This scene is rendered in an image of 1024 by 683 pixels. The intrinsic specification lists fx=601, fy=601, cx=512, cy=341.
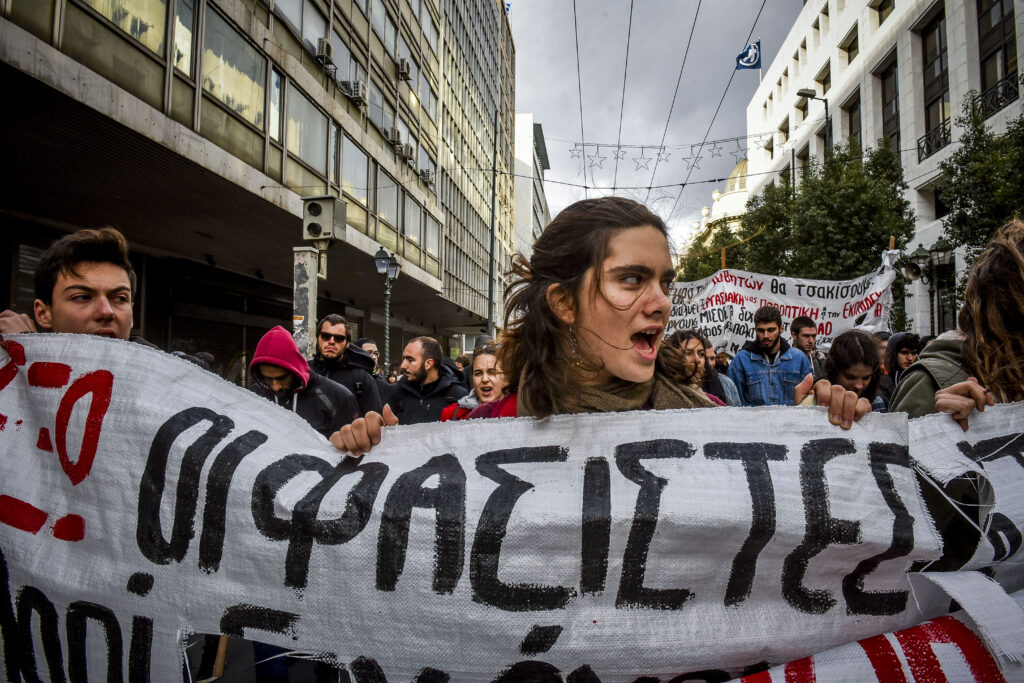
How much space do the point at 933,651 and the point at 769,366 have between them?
4.47 meters

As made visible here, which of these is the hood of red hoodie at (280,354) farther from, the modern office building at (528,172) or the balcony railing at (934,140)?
the modern office building at (528,172)

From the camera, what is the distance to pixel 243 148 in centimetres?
1013

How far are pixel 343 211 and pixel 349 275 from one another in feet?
30.5

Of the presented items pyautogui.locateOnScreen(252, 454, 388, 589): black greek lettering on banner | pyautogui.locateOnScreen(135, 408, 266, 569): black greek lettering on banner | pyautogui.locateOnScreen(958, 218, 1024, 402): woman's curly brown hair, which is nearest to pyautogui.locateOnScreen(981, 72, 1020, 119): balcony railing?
pyautogui.locateOnScreen(958, 218, 1024, 402): woman's curly brown hair

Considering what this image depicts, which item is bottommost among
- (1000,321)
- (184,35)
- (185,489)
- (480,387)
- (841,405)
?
(185,489)

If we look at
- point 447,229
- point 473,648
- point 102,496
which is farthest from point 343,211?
point 447,229

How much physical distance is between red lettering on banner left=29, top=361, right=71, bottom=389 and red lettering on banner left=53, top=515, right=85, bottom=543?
1.23 ft

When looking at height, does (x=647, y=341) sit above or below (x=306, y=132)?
below

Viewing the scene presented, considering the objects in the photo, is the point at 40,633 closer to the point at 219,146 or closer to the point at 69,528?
the point at 69,528

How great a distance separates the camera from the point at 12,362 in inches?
71.1

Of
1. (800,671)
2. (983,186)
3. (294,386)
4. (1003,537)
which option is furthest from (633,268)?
(983,186)

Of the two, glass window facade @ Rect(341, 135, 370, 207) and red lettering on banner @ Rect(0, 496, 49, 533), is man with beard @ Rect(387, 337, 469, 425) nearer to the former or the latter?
red lettering on banner @ Rect(0, 496, 49, 533)

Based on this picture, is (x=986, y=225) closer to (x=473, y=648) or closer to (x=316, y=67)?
(x=473, y=648)

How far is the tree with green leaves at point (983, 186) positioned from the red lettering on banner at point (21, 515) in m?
10.7
